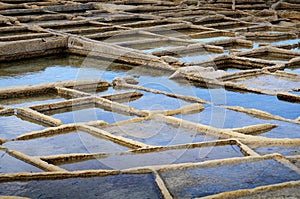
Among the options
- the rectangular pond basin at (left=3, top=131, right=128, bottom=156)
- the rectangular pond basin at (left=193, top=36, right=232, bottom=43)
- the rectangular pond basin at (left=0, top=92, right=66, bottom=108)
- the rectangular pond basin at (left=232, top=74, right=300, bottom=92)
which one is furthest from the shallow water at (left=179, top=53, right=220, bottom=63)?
the rectangular pond basin at (left=3, top=131, right=128, bottom=156)

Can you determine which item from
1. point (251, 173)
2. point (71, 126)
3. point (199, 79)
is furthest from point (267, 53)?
point (251, 173)

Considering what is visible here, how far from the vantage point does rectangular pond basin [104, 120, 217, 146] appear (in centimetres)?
595

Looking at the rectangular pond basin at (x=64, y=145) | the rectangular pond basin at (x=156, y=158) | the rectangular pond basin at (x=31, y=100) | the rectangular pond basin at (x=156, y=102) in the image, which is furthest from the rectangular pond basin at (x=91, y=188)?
the rectangular pond basin at (x=31, y=100)

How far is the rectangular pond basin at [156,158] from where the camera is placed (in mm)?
5293

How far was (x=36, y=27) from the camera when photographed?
482 inches

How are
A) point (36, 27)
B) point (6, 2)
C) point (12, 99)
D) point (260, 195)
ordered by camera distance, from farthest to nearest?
point (6, 2) → point (36, 27) → point (12, 99) → point (260, 195)

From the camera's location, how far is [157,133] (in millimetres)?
6188

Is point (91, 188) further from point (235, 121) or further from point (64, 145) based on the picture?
point (235, 121)

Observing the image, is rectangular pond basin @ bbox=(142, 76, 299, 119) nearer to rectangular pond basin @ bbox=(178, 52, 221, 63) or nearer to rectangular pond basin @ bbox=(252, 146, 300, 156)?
rectangular pond basin @ bbox=(178, 52, 221, 63)

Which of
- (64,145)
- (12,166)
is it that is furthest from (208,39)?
(12,166)

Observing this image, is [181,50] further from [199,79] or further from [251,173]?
[251,173]

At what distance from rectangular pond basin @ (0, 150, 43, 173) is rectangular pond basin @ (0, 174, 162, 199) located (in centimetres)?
30

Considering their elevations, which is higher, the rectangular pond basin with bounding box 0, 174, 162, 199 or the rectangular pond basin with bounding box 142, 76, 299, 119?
the rectangular pond basin with bounding box 0, 174, 162, 199

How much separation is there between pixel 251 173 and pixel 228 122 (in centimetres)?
164
